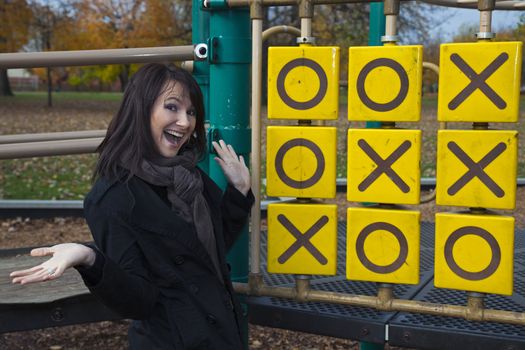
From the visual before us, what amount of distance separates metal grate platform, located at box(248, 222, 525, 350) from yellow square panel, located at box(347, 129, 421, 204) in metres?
0.38

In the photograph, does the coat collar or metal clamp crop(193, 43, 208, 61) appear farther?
metal clamp crop(193, 43, 208, 61)

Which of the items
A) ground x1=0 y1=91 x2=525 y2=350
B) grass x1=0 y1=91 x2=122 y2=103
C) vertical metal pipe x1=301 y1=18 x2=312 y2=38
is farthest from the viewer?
grass x1=0 y1=91 x2=122 y2=103

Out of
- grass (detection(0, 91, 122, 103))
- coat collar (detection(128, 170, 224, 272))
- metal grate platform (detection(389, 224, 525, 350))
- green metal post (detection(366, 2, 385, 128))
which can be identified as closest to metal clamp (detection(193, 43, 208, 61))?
coat collar (detection(128, 170, 224, 272))

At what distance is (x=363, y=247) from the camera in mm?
2125

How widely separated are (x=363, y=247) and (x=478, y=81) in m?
0.59

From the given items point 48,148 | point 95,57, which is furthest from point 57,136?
point 95,57

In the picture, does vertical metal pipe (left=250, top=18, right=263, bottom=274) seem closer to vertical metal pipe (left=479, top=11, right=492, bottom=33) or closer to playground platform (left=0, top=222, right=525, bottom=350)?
playground platform (left=0, top=222, right=525, bottom=350)

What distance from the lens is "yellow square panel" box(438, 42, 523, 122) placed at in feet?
6.19

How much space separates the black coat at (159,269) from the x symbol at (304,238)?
34cm

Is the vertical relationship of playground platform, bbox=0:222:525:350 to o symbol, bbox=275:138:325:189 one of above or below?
below

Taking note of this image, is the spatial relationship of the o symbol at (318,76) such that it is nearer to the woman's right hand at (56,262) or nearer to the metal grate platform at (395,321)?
the metal grate platform at (395,321)

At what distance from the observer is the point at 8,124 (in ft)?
51.9

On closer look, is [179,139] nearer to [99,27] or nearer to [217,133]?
[217,133]

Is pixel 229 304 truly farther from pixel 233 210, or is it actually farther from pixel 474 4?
pixel 474 4
